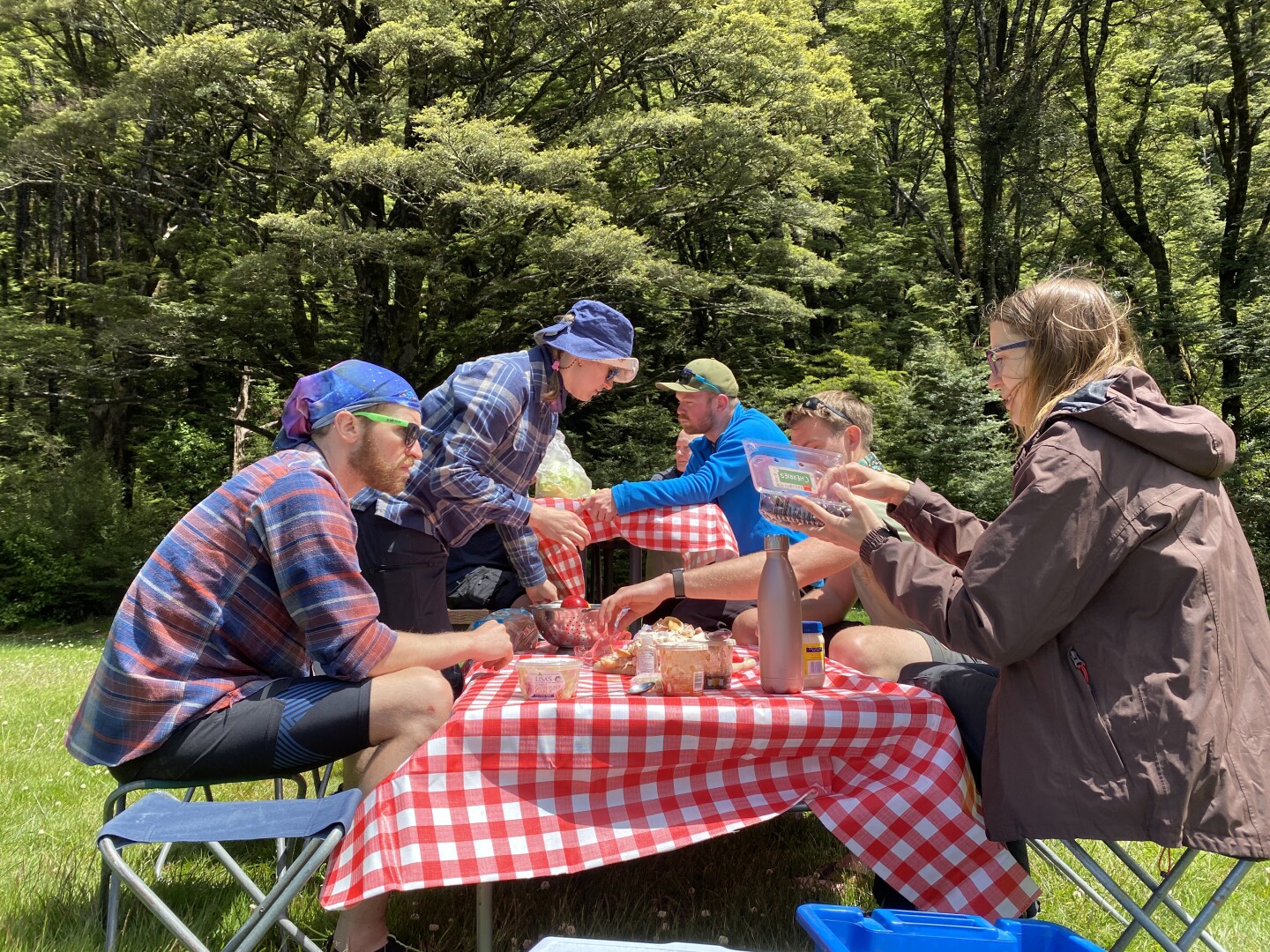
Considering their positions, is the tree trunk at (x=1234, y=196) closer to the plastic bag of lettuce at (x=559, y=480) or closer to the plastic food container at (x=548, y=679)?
the plastic bag of lettuce at (x=559, y=480)

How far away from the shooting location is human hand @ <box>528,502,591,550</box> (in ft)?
10.4

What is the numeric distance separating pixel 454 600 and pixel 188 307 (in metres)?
11.5

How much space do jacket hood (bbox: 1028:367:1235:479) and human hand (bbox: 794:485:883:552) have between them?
15.8 inches

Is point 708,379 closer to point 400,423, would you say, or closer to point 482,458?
point 482,458

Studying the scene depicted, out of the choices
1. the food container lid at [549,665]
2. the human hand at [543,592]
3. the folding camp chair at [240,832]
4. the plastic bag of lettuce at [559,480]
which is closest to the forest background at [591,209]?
the plastic bag of lettuce at [559,480]

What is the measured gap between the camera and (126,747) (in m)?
2.09

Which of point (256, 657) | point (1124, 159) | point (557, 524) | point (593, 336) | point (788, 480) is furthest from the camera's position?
Answer: point (1124, 159)

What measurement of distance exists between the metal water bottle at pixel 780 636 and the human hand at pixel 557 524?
116 centimetres

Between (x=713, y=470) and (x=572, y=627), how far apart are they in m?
1.16

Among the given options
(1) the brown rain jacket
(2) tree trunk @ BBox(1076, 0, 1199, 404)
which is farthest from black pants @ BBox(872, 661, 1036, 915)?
(2) tree trunk @ BBox(1076, 0, 1199, 404)

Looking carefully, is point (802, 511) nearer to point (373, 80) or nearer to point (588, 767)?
point (588, 767)

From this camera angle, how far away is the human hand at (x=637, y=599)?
8.77 ft

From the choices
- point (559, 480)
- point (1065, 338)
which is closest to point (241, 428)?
point (559, 480)

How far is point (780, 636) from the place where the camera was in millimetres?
2084
